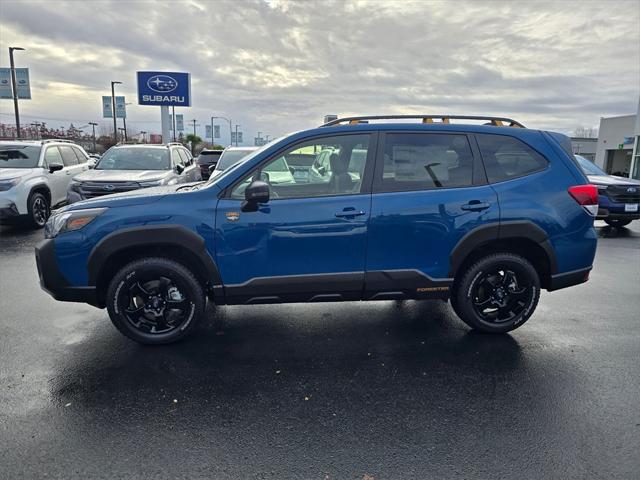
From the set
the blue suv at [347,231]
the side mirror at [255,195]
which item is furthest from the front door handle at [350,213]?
the side mirror at [255,195]

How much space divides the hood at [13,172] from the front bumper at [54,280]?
20.0 ft

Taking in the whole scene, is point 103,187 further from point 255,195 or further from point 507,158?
point 507,158

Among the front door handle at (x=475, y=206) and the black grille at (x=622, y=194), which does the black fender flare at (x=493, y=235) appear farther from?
the black grille at (x=622, y=194)

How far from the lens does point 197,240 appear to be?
353cm

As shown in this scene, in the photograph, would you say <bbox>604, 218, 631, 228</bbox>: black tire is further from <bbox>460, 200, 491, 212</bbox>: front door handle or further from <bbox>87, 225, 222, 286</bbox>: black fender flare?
<bbox>87, 225, 222, 286</bbox>: black fender flare

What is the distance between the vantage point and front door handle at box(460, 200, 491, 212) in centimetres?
374

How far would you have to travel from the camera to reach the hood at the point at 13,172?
27.5ft

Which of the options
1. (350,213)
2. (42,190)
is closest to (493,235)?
(350,213)

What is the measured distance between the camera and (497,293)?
4.02m

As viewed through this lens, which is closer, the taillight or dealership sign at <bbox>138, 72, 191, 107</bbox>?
the taillight

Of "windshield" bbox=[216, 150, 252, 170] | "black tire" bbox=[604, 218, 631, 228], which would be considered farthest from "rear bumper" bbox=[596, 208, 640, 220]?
"windshield" bbox=[216, 150, 252, 170]

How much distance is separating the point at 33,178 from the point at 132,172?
1.90m

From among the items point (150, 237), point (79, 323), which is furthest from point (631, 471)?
point (79, 323)

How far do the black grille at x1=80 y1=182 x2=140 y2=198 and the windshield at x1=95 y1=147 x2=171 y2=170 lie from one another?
1.34 meters
